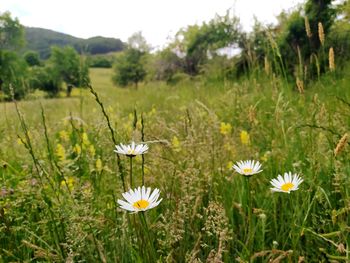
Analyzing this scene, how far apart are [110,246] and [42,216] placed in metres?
0.33

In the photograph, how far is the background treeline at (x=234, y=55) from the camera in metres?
2.33

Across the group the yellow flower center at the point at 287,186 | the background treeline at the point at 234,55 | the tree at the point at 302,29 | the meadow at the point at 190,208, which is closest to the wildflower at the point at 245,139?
the meadow at the point at 190,208

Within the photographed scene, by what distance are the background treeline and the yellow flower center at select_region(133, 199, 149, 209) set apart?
0.32m

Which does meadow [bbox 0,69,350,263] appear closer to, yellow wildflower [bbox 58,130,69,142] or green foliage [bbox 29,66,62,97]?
yellow wildflower [bbox 58,130,69,142]

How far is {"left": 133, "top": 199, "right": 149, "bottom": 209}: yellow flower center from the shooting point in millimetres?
756

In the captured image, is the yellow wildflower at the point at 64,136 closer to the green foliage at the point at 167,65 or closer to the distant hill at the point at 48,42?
the green foliage at the point at 167,65

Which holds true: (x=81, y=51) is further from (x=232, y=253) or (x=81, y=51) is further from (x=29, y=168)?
(x=232, y=253)

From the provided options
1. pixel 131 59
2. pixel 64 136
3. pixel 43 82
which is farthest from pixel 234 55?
pixel 131 59

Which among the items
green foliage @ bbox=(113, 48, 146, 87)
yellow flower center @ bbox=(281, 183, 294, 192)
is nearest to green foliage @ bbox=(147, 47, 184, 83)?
yellow flower center @ bbox=(281, 183, 294, 192)

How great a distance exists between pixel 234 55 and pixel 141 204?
531cm

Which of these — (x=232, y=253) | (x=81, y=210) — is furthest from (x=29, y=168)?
(x=232, y=253)

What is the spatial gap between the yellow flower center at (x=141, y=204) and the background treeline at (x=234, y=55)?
0.32 meters

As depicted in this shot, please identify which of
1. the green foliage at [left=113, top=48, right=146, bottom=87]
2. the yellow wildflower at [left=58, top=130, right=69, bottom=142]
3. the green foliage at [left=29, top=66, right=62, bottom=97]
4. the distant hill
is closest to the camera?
the yellow wildflower at [left=58, top=130, right=69, bottom=142]

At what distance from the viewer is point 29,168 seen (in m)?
1.56
